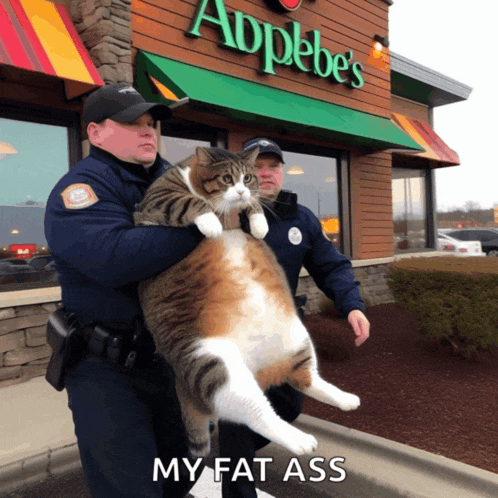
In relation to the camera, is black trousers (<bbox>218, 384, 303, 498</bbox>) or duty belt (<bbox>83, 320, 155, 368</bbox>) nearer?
duty belt (<bbox>83, 320, 155, 368</bbox>)

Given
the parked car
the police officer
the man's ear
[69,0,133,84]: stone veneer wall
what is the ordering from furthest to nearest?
the parked car < [69,0,133,84]: stone veneer wall < the police officer < the man's ear

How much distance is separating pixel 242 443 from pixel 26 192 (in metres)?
4.93

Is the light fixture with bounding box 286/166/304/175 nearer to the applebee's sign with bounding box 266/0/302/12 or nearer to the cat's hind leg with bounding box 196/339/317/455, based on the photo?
the applebee's sign with bounding box 266/0/302/12

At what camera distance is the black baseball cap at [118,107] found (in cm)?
135

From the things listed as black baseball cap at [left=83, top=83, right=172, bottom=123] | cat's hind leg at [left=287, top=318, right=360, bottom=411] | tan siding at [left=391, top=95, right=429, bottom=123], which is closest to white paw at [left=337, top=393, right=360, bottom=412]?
cat's hind leg at [left=287, top=318, right=360, bottom=411]

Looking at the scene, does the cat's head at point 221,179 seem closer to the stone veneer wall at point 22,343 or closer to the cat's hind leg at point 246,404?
the cat's hind leg at point 246,404

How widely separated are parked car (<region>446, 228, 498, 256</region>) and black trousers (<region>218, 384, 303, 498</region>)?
21609mm

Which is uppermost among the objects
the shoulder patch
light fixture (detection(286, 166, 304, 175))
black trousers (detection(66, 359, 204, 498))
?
light fixture (detection(286, 166, 304, 175))

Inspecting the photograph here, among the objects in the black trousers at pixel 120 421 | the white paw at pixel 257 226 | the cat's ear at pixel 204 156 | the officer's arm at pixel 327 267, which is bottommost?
the black trousers at pixel 120 421

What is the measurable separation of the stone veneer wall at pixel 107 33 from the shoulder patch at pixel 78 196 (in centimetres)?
432

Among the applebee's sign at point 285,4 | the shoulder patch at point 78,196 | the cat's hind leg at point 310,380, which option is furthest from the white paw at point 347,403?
the applebee's sign at point 285,4

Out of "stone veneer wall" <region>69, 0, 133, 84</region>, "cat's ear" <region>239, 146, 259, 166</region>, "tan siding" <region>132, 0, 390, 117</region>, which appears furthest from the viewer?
"tan siding" <region>132, 0, 390, 117</region>

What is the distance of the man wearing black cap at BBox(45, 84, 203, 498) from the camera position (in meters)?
1.28

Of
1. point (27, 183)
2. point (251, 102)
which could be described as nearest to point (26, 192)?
point (27, 183)
